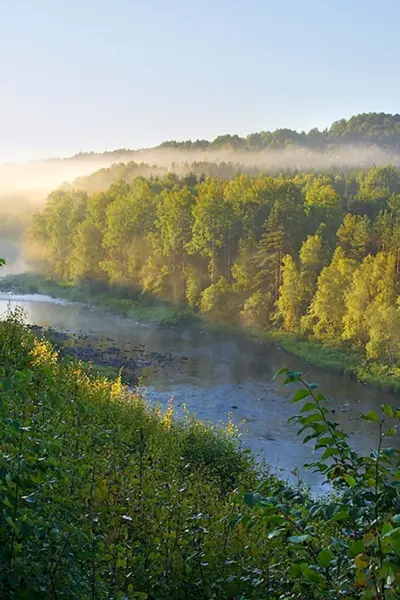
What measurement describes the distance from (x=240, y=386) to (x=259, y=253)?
26.8 m

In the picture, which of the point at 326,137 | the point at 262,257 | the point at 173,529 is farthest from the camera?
the point at 326,137

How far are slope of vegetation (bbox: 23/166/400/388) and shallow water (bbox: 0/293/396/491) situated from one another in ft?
12.2

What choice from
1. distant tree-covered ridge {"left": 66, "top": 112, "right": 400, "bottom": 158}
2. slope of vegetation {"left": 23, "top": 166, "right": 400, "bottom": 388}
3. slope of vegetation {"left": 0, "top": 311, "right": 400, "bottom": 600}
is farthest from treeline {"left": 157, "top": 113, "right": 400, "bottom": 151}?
slope of vegetation {"left": 0, "top": 311, "right": 400, "bottom": 600}

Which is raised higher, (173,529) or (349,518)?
(349,518)

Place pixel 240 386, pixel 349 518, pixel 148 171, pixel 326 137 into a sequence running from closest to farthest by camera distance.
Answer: pixel 349 518 < pixel 240 386 < pixel 148 171 < pixel 326 137

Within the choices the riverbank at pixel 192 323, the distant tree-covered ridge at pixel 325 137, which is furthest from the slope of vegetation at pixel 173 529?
the distant tree-covered ridge at pixel 325 137

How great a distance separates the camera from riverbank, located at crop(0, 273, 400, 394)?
3306 centimetres

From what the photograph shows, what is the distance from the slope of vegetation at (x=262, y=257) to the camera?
39.6m

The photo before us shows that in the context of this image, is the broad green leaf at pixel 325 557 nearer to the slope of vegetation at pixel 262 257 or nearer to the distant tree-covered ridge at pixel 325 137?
the slope of vegetation at pixel 262 257

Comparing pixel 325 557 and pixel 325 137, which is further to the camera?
pixel 325 137

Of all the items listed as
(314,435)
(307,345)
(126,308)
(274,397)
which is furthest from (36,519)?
(126,308)

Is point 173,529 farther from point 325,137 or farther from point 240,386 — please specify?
point 325,137

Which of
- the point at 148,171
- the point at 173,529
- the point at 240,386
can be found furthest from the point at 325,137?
the point at 173,529

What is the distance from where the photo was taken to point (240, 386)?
28.7 meters
